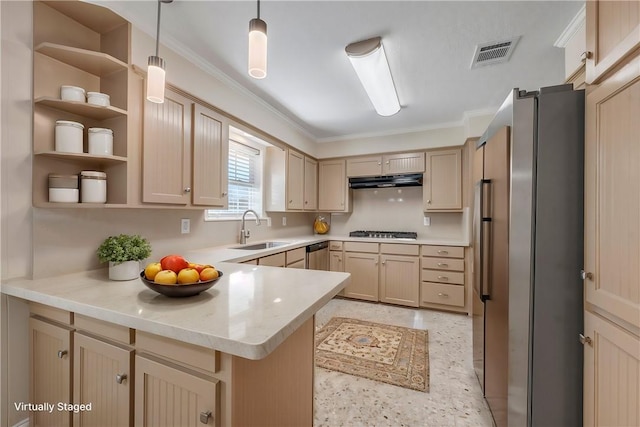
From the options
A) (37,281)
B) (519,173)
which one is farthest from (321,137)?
(37,281)

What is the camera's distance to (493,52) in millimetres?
2062

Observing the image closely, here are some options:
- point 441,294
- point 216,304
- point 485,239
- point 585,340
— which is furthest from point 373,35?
point 441,294

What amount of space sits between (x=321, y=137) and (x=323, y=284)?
3486mm

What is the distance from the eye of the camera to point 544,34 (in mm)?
1834

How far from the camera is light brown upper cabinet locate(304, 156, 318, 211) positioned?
408 cm

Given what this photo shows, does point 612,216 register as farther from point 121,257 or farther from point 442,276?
point 442,276

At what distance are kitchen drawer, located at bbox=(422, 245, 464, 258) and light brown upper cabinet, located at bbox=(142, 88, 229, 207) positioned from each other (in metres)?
2.65

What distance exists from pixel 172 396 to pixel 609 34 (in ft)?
6.87

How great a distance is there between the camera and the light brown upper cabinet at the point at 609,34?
868mm

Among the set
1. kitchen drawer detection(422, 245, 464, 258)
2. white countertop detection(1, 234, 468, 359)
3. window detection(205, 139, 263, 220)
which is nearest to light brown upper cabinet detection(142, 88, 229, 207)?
window detection(205, 139, 263, 220)

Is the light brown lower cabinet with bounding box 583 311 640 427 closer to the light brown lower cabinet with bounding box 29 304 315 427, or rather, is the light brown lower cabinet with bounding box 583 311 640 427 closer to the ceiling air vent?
the light brown lower cabinet with bounding box 29 304 315 427

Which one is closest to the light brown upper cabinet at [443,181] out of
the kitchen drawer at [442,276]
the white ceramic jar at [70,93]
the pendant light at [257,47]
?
the kitchen drawer at [442,276]

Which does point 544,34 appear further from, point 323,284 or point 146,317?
point 146,317

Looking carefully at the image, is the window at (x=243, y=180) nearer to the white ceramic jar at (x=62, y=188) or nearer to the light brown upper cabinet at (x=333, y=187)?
the light brown upper cabinet at (x=333, y=187)
